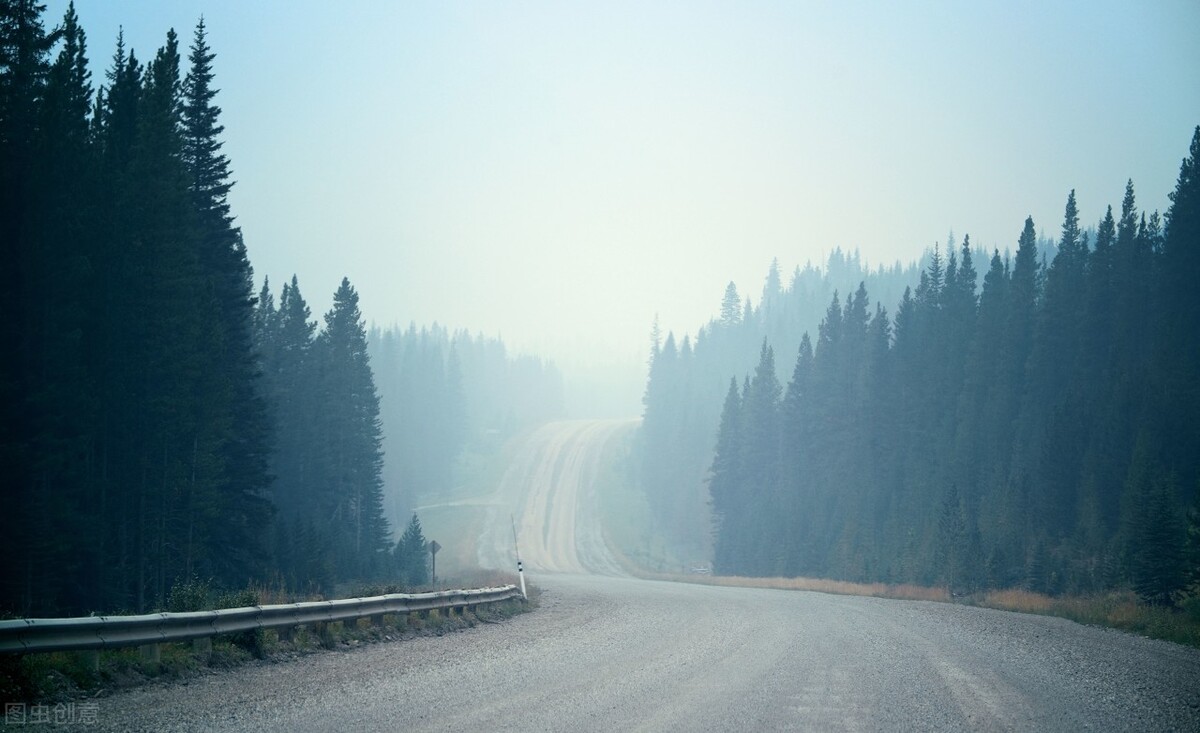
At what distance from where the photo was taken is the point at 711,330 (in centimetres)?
17038

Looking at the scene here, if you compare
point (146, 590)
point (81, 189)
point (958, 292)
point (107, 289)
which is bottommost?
point (146, 590)

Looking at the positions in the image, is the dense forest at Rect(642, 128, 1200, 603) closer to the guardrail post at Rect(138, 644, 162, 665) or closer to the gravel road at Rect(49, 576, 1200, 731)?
the gravel road at Rect(49, 576, 1200, 731)

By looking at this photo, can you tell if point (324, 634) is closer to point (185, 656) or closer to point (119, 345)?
point (185, 656)

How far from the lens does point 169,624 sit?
12.1 m

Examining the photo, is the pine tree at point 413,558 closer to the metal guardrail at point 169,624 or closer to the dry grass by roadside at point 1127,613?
the dry grass by roadside at point 1127,613

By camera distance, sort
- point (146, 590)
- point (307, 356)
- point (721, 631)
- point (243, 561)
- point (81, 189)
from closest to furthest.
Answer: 1. point (721, 631)
2. point (81, 189)
3. point (146, 590)
4. point (243, 561)
5. point (307, 356)

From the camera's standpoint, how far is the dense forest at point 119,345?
2297 centimetres

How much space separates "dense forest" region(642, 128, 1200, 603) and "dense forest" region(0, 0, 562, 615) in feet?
127

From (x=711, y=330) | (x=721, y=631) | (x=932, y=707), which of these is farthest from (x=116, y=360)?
(x=711, y=330)

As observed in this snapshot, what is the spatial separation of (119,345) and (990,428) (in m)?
67.0

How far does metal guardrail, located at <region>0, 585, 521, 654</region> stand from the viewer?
992cm

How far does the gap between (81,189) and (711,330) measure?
15010cm

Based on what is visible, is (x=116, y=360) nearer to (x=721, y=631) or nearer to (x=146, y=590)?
(x=146, y=590)

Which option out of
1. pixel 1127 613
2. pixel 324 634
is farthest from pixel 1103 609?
pixel 324 634
